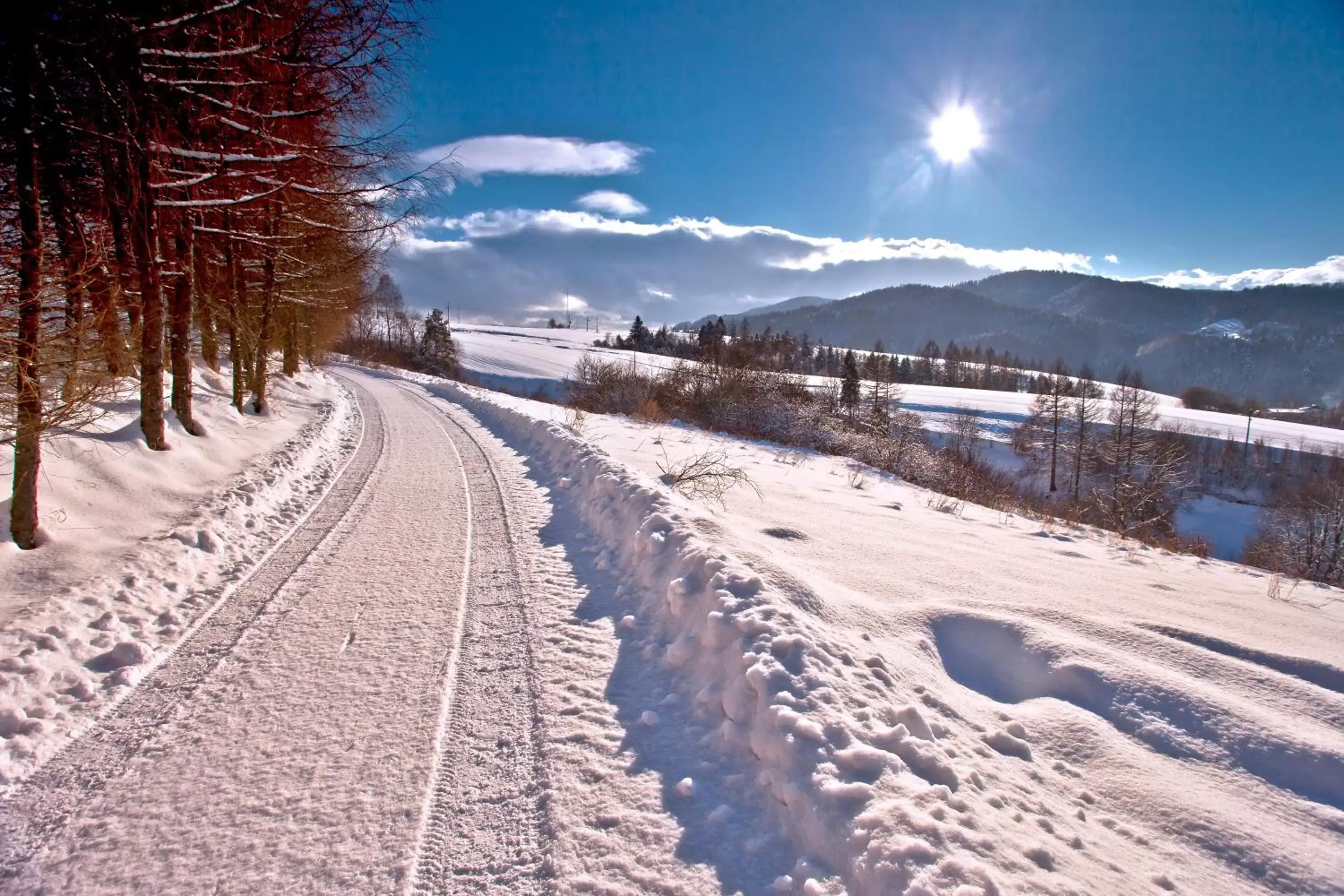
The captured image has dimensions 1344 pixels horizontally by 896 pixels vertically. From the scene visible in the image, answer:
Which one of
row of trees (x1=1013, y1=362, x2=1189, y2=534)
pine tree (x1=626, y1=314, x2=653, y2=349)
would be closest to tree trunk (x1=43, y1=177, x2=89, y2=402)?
row of trees (x1=1013, y1=362, x2=1189, y2=534)

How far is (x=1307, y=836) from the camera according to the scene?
2471mm

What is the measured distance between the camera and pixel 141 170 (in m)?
5.84

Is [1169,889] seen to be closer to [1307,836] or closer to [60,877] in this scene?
[1307,836]

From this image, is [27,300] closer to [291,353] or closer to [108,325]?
[108,325]

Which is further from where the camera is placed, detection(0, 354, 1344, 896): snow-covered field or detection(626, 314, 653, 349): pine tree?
detection(626, 314, 653, 349): pine tree

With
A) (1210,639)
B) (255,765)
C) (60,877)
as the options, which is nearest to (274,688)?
(255,765)

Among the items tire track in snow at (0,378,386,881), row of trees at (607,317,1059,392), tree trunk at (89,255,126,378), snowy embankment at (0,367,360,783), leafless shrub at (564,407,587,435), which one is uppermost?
row of trees at (607,317,1059,392)

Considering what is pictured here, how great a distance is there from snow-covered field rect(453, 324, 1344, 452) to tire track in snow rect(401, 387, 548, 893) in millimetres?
35561

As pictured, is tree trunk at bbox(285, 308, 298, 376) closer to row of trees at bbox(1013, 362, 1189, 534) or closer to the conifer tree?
row of trees at bbox(1013, 362, 1189, 534)

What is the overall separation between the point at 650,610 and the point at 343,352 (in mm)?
61280

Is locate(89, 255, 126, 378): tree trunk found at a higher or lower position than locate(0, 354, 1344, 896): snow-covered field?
higher

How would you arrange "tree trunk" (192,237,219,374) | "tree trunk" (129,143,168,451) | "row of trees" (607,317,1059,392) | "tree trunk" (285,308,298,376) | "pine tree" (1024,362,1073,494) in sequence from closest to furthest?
"tree trunk" (129,143,168,451) < "tree trunk" (192,237,219,374) < "tree trunk" (285,308,298,376) < "pine tree" (1024,362,1073,494) < "row of trees" (607,317,1059,392)

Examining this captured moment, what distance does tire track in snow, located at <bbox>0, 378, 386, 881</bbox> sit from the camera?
2266 millimetres

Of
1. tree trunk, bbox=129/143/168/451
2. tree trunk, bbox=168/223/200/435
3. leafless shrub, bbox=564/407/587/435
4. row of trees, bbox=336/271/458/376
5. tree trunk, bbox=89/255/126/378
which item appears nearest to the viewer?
tree trunk, bbox=89/255/126/378
